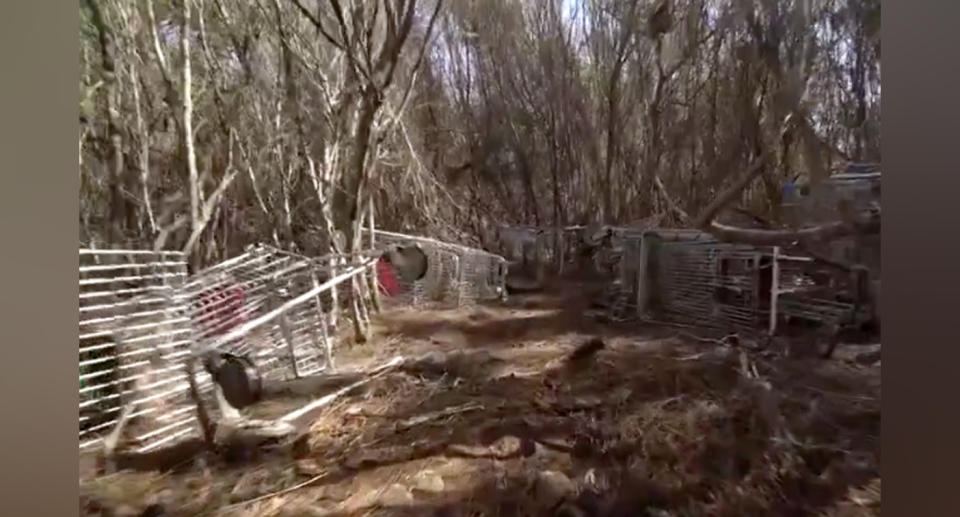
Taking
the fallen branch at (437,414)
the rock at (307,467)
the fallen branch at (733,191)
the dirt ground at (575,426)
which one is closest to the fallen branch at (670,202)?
the fallen branch at (733,191)

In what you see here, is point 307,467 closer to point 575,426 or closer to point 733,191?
point 575,426

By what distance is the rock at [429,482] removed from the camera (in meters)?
1.99

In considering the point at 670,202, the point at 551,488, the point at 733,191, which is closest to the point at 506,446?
the point at 551,488

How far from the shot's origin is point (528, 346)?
6.68 feet

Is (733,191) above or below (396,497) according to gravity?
above

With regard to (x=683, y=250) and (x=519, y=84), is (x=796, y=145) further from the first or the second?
(x=519, y=84)

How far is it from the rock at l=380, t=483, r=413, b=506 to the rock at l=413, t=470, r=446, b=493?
28 mm

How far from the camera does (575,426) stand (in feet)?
6.66

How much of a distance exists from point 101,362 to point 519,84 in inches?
50.1

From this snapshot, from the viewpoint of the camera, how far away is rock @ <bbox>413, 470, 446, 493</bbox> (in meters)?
1.99

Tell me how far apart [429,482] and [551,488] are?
0.32 metres

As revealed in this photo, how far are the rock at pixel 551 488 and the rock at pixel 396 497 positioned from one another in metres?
0.33

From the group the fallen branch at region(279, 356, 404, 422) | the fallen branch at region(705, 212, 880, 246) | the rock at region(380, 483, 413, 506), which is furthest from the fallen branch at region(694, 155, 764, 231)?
the rock at region(380, 483, 413, 506)
